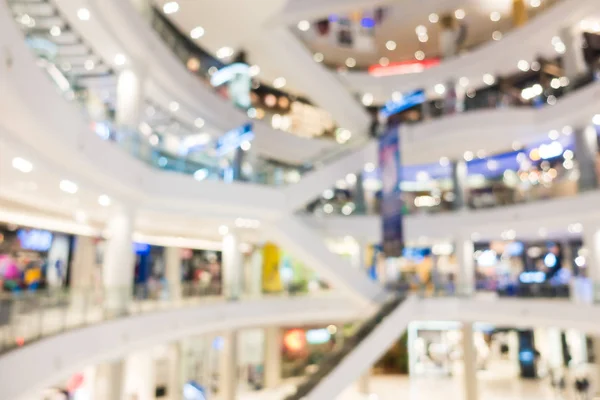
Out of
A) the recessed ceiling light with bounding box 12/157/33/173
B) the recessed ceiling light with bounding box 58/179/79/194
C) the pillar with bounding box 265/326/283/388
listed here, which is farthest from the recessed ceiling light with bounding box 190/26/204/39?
the pillar with bounding box 265/326/283/388

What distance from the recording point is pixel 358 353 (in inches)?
454

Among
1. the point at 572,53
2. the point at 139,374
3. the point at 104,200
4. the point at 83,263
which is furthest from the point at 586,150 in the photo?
the point at 83,263

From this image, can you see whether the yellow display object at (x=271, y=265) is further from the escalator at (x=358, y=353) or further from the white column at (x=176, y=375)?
the escalator at (x=358, y=353)

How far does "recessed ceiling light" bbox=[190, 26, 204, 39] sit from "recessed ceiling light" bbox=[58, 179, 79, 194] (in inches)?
313

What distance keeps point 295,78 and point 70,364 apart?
12468 millimetres

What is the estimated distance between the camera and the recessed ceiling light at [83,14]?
363 inches

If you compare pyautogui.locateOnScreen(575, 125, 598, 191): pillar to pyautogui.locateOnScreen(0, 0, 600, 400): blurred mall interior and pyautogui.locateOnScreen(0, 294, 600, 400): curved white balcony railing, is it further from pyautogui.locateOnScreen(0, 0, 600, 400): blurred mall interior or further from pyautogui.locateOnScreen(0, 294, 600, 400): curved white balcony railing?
pyautogui.locateOnScreen(0, 294, 600, 400): curved white balcony railing

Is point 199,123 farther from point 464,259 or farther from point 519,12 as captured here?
point 519,12

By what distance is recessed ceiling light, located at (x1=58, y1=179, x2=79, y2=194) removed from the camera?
874cm

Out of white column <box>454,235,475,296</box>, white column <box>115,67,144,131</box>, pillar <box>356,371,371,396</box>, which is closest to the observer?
white column <box>115,67,144,131</box>

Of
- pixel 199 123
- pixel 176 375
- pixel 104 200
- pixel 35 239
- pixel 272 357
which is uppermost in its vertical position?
pixel 199 123

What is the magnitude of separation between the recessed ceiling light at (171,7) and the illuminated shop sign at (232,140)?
4.64 m

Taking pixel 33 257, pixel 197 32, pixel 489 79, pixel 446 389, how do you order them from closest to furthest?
pixel 33 257 → pixel 197 32 → pixel 446 389 → pixel 489 79

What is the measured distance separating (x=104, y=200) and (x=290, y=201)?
456 centimetres
